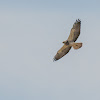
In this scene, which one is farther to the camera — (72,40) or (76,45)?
(72,40)

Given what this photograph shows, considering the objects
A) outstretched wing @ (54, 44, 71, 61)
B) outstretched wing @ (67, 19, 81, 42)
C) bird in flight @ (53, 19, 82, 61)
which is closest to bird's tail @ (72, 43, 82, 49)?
bird in flight @ (53, 19, 82, 61)

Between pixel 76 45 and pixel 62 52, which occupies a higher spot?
pixel 62 52

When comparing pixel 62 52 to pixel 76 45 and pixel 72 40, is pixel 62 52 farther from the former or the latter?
pixel 76 45

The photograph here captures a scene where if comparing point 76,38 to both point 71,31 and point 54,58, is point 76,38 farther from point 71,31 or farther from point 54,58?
point 54,58

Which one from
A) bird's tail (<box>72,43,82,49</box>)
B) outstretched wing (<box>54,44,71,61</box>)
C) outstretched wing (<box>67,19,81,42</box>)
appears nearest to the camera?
bird's tail (<box>72,43,82,49</box>)

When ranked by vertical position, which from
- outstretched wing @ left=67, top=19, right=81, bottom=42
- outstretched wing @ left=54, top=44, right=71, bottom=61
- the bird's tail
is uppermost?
outstretched wing @ left=67, top=19, right=81, bottom=42

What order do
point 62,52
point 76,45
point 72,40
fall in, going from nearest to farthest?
point 76,45, point 72,40, point 62,52

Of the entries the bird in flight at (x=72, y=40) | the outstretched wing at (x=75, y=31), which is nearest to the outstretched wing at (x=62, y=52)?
the bird in flight at (x=72, y=40)

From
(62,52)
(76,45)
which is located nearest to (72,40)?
(76,45)

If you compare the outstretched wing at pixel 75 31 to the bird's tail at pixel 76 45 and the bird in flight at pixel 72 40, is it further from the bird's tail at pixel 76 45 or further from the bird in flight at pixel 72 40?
the bird's tail at pixel 76 45

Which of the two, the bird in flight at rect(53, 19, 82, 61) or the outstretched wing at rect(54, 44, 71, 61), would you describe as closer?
the bird in flight at rect(53, 19, 82, 61)

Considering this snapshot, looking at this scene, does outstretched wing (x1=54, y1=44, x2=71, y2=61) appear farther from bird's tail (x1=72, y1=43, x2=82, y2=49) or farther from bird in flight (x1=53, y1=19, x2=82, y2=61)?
bird's tail (x1=72, y1=43, x2=82, y2=49)

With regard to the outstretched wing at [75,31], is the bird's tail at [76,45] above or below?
below

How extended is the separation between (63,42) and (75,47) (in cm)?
165
